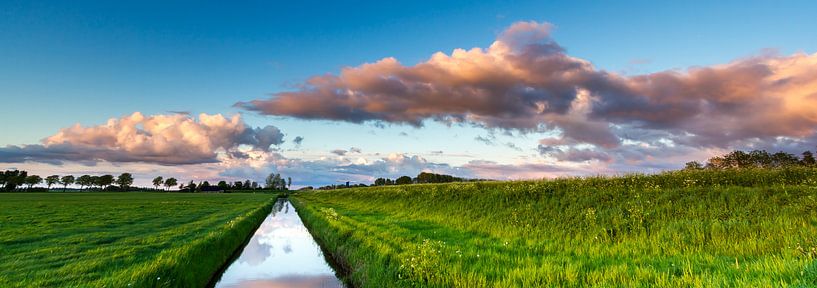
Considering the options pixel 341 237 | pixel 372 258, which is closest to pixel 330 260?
pixel 341 237

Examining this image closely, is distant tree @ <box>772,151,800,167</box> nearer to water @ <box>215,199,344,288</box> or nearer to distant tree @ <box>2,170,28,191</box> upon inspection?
water @ <box>215,199,344,288</box>

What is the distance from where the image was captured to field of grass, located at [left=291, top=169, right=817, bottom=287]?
8531mm

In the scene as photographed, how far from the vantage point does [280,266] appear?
62.0 ft

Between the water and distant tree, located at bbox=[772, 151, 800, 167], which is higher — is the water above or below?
below

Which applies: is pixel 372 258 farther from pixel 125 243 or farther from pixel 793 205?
pixel 793 205

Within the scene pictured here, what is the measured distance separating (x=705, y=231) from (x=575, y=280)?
6.48m

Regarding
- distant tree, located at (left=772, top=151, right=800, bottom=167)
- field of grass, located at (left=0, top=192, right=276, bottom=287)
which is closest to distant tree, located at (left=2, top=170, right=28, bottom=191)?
field of grass, located at (left=0, top=192, right=276, bottom=287)

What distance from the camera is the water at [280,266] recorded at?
15578 millimetres

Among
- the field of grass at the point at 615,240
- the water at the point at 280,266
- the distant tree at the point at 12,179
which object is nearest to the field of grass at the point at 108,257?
the water at the point at 280,266

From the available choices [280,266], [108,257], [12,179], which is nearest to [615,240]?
[280,266]

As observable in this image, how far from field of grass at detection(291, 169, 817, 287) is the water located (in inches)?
41.9

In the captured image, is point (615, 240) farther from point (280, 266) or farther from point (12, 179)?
point (12, 179)

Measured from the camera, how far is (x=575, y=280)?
28.0 ft

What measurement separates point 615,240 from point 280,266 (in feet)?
45.4
